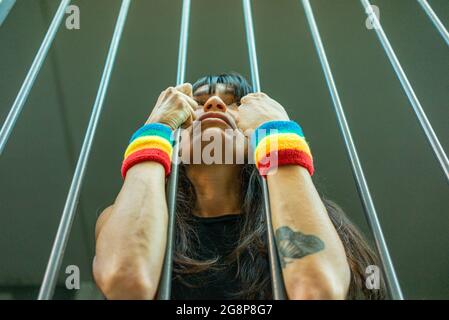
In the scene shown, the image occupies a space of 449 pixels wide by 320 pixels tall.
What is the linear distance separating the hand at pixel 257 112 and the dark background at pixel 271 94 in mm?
962

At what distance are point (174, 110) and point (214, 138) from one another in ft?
0.36

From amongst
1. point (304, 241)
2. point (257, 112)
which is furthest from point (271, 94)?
point (304, 241)

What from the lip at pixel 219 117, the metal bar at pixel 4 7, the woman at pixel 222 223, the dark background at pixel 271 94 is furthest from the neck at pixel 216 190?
the dark background at pixel 271 94

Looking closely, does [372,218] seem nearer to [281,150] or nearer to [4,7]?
[281,150]

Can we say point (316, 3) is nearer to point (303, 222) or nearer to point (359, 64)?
point (359, 64)

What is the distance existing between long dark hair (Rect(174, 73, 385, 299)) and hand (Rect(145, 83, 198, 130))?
212 mm

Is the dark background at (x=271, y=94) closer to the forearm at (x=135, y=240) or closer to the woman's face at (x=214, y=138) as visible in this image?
the woman's face at (x=214, y=138)

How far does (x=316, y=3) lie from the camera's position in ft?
5.84

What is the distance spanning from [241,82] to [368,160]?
881 millimetres

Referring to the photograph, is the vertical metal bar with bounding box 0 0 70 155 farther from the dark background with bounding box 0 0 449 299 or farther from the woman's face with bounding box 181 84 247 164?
the dark background with bounding box 0 0 449 299

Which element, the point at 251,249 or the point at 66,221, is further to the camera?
the point at 251,249

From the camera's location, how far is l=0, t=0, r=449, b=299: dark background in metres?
1.68

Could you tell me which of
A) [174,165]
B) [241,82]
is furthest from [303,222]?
[241,82]

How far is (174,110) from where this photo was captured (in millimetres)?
793
